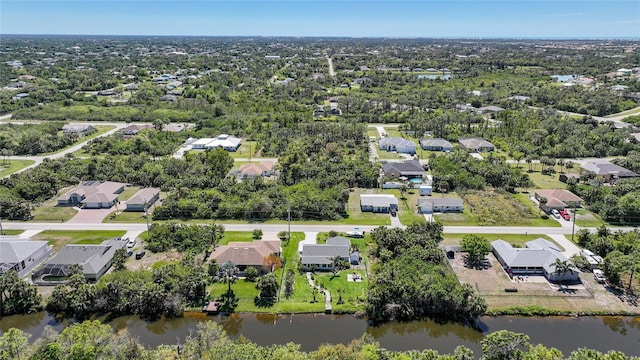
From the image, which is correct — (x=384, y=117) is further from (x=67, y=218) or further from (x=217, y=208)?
(x=67, y=218)

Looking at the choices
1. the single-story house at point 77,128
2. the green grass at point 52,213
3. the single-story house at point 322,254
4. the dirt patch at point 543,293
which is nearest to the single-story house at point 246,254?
the single-story house at point 322,254

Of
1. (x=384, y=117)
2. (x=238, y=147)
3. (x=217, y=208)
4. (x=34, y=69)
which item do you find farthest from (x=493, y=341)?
(x=34, y=69)

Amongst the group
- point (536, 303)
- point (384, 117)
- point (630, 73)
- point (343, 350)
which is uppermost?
point (630, 73)

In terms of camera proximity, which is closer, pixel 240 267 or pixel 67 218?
pixel 240 267

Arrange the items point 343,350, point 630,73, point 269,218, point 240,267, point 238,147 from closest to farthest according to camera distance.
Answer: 1. point 343,350
2. point 240,267
3. point 269,218
4. point 238,147
5. point 630,73

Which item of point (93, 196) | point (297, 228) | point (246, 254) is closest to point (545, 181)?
point (297, 228)

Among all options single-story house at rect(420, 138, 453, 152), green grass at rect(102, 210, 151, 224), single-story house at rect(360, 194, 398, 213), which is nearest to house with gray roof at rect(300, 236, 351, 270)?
single-story house at rect(360, 194, 398, 213)

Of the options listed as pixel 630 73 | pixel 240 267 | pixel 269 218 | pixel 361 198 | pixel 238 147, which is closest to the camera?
pixel 240 267
